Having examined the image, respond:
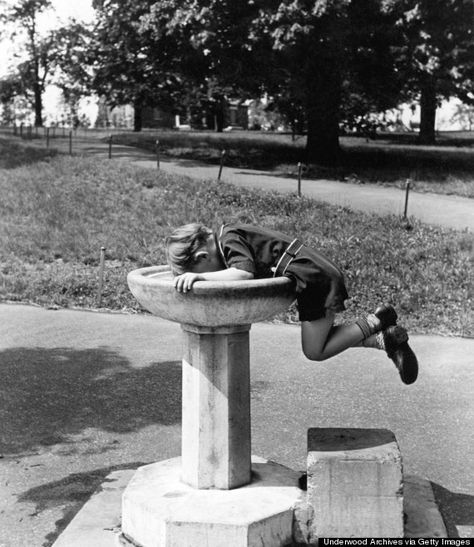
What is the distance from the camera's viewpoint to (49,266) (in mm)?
13047

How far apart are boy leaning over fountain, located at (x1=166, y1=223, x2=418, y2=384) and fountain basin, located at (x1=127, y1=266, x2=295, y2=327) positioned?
3.1 inches

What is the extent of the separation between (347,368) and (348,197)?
32.2 feet

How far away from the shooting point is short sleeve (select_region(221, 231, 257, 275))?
4.54m

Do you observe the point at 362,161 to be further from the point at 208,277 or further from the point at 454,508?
the point at 208,277

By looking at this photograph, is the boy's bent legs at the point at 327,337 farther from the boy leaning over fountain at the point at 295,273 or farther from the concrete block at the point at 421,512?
the concrete block at the point at 421,512

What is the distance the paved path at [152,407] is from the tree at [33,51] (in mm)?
29571

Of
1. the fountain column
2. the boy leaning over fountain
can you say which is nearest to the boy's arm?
the boy leaning over fountain

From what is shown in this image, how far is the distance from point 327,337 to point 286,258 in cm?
53

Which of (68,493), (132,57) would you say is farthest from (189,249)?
(132,57)

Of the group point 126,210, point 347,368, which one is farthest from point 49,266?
point 347,368

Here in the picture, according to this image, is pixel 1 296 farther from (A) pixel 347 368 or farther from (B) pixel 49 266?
(A) pixel 347 368

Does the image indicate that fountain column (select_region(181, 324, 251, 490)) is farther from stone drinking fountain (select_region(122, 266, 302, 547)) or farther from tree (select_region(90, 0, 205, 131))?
tree (select_region(90, 0, 205, 131))

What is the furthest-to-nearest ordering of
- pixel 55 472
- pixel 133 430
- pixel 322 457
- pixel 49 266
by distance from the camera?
pixel 49 266
pixel 133 430
pixel 55 472
pixel 322 457

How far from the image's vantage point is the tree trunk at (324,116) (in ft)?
74.2
